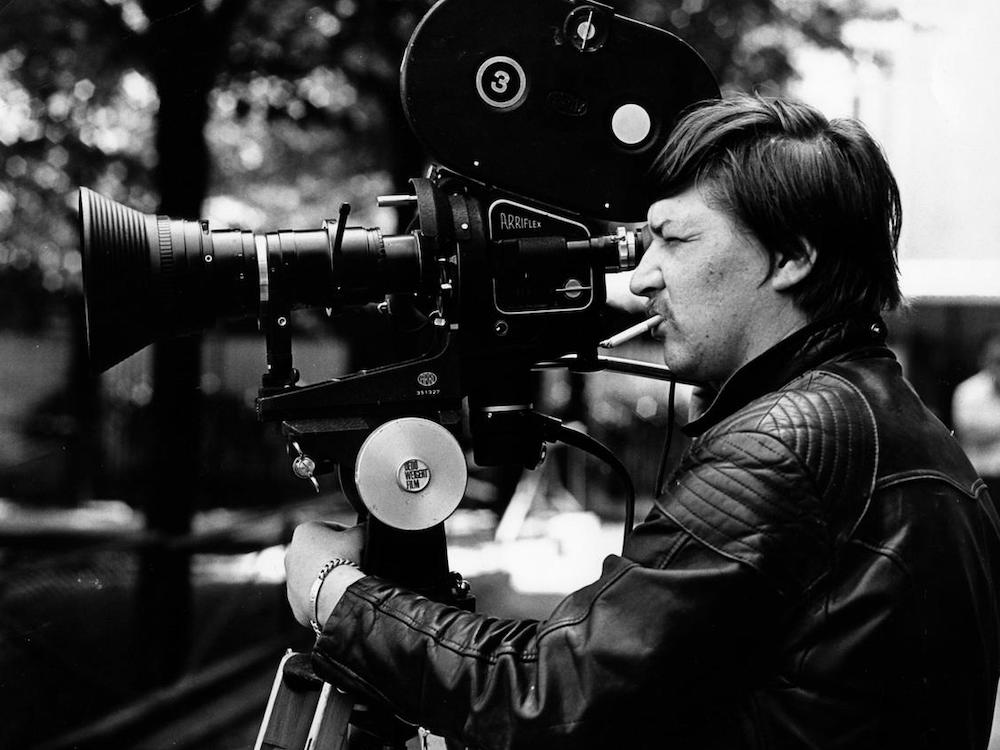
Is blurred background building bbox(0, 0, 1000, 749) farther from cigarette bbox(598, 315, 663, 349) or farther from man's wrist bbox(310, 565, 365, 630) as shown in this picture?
man's wrist bbox(310, 565, 365, 630)

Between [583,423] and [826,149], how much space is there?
3.51m

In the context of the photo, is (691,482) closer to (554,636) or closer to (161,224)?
(554,636)

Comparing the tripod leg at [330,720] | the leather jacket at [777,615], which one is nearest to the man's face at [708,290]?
the leather jacket at [777,615]

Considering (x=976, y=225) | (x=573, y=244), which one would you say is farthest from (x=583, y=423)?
(x=573, y=244)

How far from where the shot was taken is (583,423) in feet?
15.9

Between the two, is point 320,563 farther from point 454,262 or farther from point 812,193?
point 812,193

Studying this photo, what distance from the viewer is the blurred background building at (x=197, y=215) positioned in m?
3.14

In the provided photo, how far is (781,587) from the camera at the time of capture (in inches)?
45.0

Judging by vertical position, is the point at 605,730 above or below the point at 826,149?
below

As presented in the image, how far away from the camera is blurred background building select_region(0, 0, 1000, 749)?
3.14 meters

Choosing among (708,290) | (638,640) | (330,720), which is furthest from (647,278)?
(330,720)

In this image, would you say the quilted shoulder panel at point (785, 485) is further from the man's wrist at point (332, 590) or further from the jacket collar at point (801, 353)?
the man's wrist at point (332, 590)

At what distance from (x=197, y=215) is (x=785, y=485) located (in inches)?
99.3

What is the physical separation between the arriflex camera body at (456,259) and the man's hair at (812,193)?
24 cm
